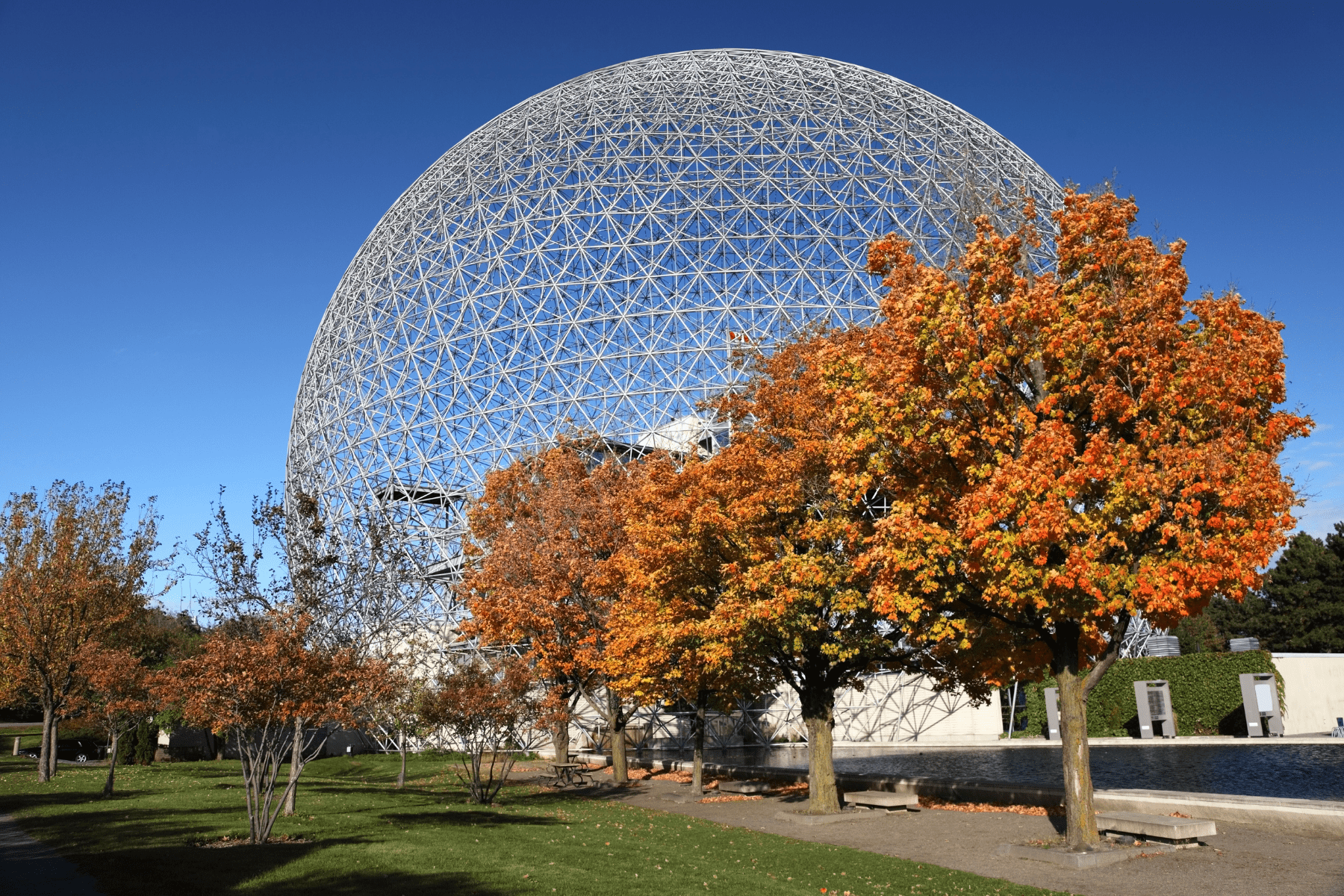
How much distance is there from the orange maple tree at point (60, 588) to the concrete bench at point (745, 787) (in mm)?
15228

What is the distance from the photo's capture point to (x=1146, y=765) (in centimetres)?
1941

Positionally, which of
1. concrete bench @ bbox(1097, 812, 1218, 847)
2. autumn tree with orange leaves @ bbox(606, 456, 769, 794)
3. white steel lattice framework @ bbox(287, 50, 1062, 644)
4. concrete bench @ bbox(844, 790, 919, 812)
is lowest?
concrete bench @ bbox(844, 790, 919, 812)

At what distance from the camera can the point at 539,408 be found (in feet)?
98.2

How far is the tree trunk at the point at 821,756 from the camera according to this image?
569 inches

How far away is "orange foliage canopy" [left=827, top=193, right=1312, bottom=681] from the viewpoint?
A: 909 centimetres

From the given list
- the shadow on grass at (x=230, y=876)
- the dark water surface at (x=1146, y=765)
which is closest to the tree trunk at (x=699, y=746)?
the dark water surface at (x=1146, y=765)

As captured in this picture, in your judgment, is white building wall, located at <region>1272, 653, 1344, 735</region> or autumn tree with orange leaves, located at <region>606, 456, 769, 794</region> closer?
autumn tree with orange leaves, located at <region>606, 456, 769, 794</region>

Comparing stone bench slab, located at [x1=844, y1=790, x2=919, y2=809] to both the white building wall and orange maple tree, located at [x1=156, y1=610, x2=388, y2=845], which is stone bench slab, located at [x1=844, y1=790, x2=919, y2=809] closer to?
orange maple tree, located at [x1=156, y1=610, x2=388, y2=845]

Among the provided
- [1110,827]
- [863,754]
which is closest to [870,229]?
[863,754]

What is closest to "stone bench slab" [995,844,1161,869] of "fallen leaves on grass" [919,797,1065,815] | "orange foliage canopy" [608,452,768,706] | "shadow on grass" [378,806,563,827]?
"fallen leaves on grass" [919,797,1065,815]

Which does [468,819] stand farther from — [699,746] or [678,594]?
[699,746]

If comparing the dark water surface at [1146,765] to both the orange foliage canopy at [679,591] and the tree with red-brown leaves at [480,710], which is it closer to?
the orange foliage canopy at [679,591]

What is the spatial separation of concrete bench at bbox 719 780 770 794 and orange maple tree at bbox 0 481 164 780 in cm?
1523

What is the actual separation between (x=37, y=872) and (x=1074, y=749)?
435 inches
